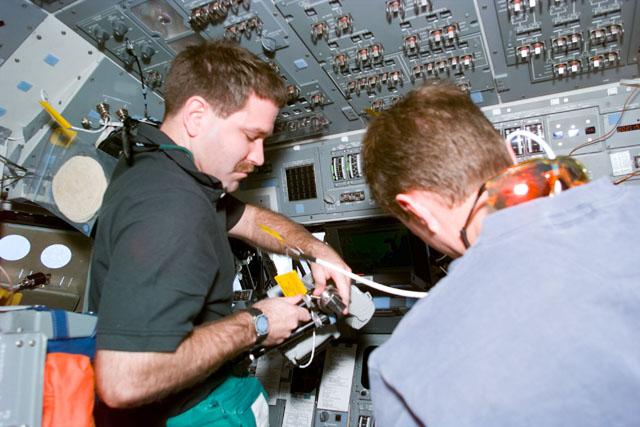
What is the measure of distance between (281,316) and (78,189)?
171 centimetres

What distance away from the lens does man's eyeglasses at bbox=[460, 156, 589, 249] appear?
1.00 metres

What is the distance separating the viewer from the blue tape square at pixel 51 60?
232 cm

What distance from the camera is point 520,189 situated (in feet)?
3.27

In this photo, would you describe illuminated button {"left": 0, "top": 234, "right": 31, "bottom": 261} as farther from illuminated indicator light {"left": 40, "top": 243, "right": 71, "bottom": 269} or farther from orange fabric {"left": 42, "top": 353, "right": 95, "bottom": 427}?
orange fabric {"left": 42, "top": 353, "right": 95, "bottom": 427}

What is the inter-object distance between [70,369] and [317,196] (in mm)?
1918

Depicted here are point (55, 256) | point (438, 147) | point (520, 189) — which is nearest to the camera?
point (520, 189)

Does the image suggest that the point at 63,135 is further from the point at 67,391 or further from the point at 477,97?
the point at 477,97

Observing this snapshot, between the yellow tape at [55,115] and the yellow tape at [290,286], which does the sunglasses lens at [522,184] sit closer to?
the yellow tape at [290,286]


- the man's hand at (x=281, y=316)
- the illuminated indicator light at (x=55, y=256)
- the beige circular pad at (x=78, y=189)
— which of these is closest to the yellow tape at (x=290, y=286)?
the man's hand at (x=281, y=316)

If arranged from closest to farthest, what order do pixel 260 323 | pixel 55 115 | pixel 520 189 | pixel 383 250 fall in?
pixel 520 189 < pixel 260 323 < pixel 55 115 < pixel 383 250

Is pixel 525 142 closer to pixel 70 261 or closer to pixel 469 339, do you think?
pixel 469 339

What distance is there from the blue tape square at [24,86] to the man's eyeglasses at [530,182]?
2.67m

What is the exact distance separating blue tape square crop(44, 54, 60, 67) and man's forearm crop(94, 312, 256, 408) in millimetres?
1965

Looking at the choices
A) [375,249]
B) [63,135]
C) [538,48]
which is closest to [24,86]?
[63,135]
